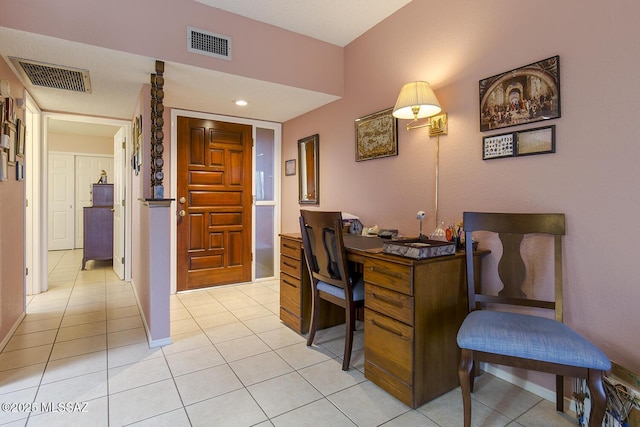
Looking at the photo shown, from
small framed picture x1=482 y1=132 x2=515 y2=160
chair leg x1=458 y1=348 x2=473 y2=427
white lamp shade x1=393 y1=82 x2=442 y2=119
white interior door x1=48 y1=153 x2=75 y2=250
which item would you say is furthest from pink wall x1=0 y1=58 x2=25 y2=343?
white interior door x1=48 y1=153 x2=75 y2=250

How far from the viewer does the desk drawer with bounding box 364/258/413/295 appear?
66.4 inches

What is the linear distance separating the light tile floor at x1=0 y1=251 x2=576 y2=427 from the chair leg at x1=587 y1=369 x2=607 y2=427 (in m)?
0.39

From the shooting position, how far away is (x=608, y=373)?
1.52 meters

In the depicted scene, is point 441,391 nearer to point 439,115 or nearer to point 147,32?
point 439,115

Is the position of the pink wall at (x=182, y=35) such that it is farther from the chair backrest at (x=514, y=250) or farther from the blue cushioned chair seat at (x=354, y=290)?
the chair backrest at (x=514, y=250)

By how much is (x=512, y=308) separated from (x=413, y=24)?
210 centimetres

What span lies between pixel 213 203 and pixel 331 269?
7.50 feet

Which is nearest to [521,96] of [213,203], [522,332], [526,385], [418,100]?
[418,100]

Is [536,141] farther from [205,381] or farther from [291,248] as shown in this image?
[205,381]

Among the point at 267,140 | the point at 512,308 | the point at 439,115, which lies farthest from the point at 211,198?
the point at 512,308

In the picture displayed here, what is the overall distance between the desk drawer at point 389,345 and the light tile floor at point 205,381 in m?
0.16

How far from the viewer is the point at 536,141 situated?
1795 millimetres

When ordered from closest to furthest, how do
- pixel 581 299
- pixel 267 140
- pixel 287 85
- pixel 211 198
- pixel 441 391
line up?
pixel 581 299, pixel 441 391, pixel 287 85, pixel 211 198, pixel 267 140

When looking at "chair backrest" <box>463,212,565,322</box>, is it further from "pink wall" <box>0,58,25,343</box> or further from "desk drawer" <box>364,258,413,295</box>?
"pink wall" <box>0,58,25,343</box>
